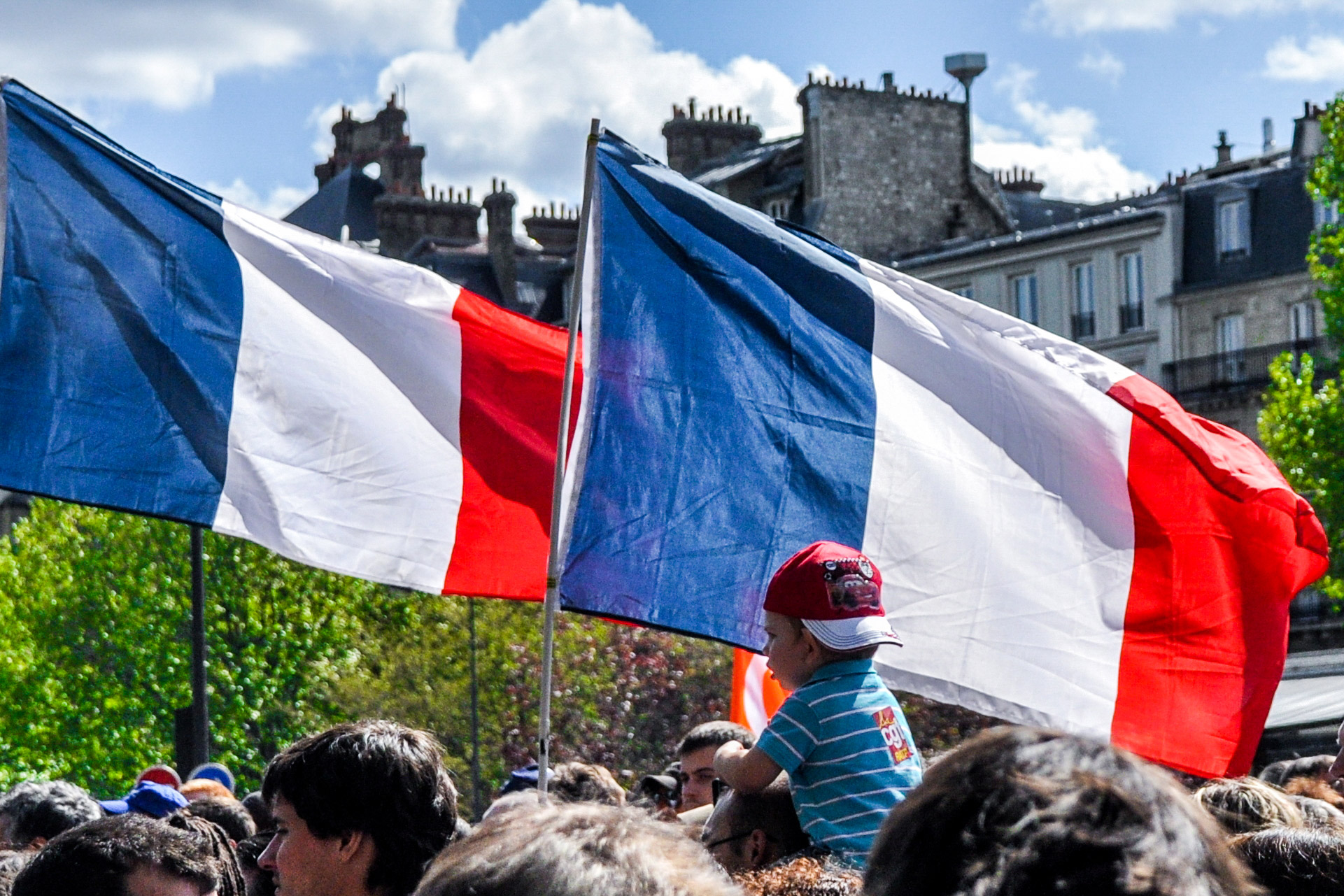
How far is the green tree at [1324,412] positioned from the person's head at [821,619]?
24.9m

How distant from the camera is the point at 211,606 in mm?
35688

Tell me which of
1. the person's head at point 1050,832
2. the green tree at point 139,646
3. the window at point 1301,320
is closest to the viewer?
the person's head at point 1050,832

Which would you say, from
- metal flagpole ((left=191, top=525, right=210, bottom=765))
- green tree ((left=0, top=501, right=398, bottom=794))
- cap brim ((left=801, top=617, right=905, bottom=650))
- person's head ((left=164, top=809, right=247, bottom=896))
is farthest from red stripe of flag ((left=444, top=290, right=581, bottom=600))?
green tree ((left=0, top=501, right=398, bottom=794))

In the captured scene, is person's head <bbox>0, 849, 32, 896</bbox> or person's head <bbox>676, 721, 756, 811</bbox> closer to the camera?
person's head <bbox>0, 849, 32, 896</bbox>

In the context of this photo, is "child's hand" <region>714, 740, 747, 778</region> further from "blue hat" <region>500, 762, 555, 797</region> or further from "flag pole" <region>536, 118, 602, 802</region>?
"blue hat" <region>500, 762, 555, 797</region>

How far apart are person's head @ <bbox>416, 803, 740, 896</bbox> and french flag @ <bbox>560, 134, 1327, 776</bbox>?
403 centimetres

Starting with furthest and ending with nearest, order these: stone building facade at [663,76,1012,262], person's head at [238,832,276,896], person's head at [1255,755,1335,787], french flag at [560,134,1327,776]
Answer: stone building facade at [663,76,1012,262], person's head at [1255,755,1335,787], french flag at [560,134,1327,776], person's head at [238,832,276,896]

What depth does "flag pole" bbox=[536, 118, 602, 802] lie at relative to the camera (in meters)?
5.46

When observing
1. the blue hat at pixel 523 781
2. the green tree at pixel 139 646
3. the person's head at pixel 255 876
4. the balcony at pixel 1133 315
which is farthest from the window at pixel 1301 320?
the person's head at pixel 255 876

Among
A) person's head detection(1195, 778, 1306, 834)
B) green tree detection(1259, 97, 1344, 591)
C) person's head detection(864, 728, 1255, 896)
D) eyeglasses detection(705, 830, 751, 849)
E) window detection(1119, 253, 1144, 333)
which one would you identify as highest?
window detection(1119, 253, 1144, 333)

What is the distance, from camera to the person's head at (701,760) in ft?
23.1

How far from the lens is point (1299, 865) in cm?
371

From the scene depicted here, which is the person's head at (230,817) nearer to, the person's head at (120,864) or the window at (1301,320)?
the person's head at (120,864)

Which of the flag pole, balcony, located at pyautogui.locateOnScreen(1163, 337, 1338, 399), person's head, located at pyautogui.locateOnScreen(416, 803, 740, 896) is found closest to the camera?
person's head, located at pyautogui.locateOnScreen(416, 803, 740, 896)
